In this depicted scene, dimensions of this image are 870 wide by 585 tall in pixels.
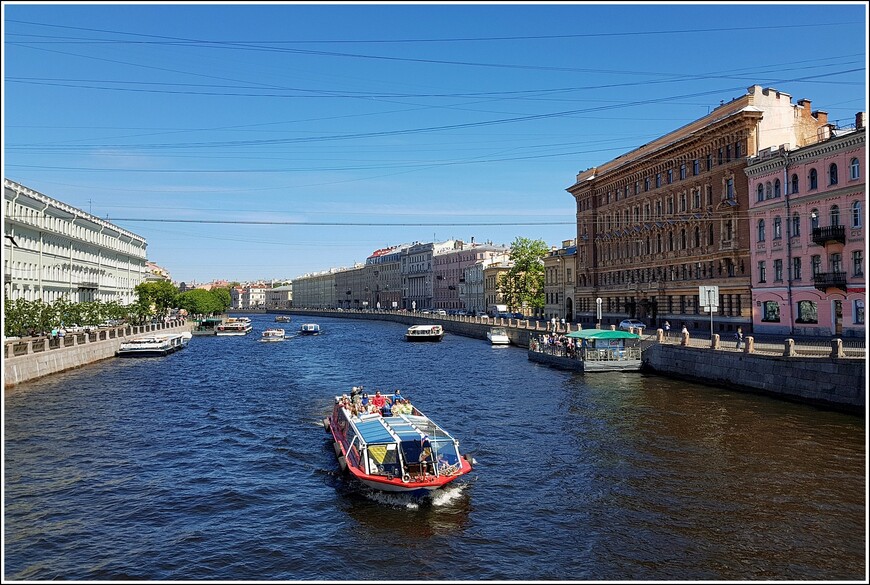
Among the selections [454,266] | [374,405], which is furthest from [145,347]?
[454,266]

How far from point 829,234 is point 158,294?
99317mm

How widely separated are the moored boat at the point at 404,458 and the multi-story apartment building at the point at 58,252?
35383 mm

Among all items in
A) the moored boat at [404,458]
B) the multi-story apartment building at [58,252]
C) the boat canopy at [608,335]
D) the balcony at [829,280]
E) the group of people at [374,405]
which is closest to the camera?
the moored boat at [404,458]

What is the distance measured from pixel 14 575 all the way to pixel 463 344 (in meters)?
69.4

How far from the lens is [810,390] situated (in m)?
30.3

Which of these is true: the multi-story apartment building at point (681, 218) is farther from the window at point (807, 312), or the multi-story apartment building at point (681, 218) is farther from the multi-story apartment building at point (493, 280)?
the multi-story apartment building at point (493, 280)

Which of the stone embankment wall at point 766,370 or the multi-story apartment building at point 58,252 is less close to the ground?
the multi-story apartment building at point 58,252

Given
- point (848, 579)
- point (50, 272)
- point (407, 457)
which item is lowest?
point (848, 579)

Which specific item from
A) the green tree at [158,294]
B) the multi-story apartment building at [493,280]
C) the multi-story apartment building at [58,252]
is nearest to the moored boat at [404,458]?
the multi-story apartment building at [58,252]

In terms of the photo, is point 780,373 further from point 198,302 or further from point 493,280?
point 198,302

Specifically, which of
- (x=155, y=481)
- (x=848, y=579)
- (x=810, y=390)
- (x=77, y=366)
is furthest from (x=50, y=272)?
(x=848, y=579)

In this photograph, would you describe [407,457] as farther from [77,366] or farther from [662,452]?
[77,366]

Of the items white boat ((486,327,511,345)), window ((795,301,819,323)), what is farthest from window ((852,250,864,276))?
white boat ((486,327,511,345))

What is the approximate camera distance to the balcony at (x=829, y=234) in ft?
134
